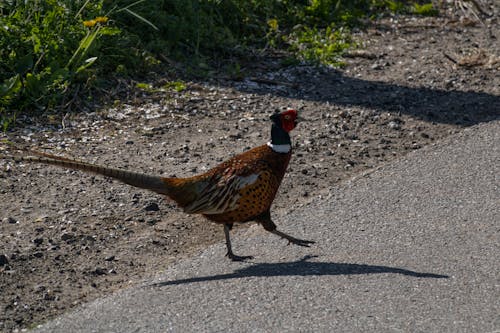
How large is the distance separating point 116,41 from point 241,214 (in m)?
3.35

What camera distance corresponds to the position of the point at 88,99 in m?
7.40

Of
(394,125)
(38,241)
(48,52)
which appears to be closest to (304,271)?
(38,241)

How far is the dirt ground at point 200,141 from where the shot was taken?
505cm

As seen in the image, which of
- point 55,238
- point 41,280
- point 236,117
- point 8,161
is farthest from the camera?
point 236,117

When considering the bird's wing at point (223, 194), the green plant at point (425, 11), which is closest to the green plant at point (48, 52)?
the bird's wing at point (223, 194)

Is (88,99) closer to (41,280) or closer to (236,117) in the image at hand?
(236,117)

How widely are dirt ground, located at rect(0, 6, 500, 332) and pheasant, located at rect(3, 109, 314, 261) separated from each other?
261mm

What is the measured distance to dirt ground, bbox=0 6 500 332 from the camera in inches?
199

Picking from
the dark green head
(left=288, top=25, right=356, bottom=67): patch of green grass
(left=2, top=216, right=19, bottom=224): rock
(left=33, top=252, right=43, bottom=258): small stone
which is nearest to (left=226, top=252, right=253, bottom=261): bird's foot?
the dark green head

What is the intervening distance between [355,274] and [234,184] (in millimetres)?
841

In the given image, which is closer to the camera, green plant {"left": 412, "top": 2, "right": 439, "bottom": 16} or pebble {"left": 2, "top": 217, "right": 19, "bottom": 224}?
pebble {"left": 2, "top": 217, "right": 19, "bottom": 224}

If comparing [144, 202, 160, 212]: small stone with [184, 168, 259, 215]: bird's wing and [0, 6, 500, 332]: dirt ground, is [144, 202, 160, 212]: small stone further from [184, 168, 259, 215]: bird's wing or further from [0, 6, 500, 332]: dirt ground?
[184, 168, 259, 215]: bird's wing

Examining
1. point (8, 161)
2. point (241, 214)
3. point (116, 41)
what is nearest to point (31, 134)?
point (8, 161)

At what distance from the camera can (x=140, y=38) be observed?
8328 mm
